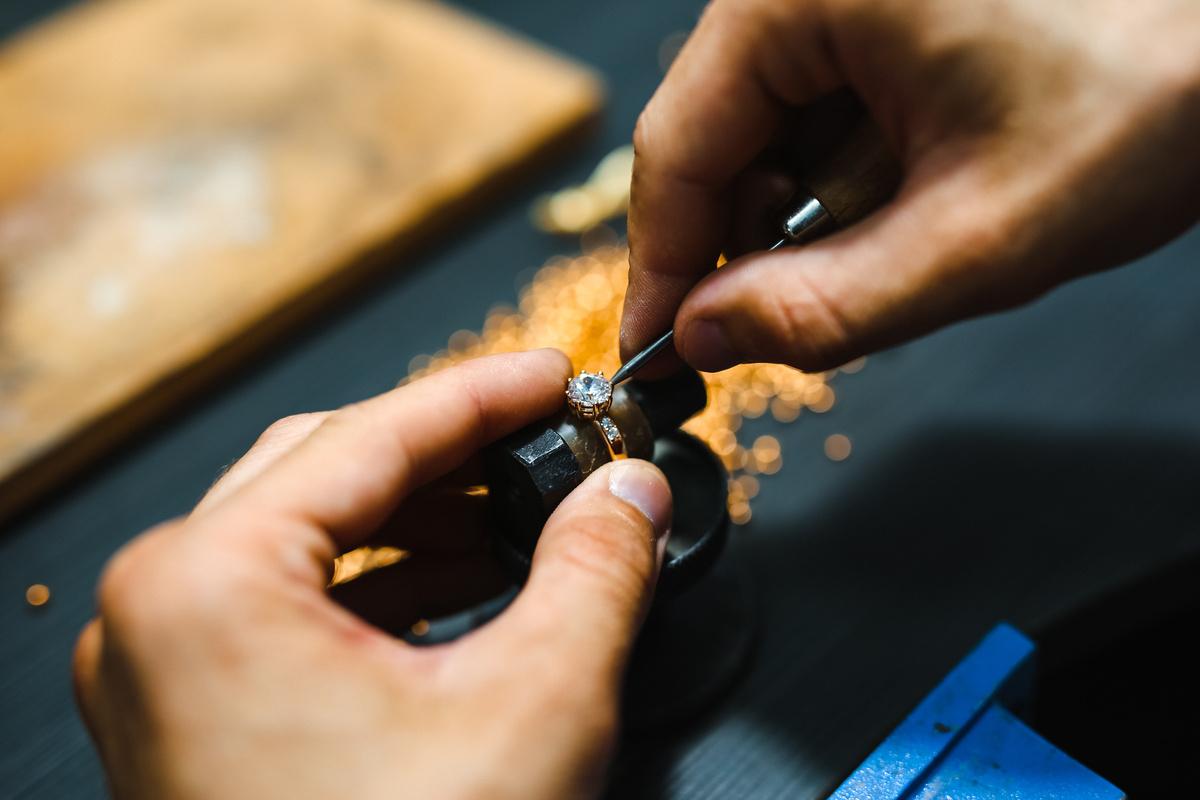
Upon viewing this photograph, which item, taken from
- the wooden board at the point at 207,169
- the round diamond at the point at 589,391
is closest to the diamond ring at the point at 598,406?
the round diamond at the point at 589,391

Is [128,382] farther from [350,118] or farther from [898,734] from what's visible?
[898,734]

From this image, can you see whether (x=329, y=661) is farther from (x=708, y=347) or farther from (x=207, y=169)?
(x=207, y=169)

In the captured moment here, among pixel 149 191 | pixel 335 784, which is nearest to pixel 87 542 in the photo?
pixel 149 191

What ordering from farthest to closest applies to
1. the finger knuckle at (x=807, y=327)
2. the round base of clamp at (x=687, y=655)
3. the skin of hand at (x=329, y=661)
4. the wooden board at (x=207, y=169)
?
the wooden board at (x=207, y=169), the round base of clamp at (x=687, y=655), the finger knuckle at (x=807, y=327), the skin of hand at (x=329, y=661)

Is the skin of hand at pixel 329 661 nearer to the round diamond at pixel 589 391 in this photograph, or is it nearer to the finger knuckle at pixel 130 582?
the finger knuckle at pixel 130 582

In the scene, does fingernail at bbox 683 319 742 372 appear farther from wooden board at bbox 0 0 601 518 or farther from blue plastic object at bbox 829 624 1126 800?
wooden board at bbox 0 0 601 518

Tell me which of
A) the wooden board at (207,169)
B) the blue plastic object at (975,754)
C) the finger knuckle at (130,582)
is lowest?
the blue plastic object at (975,754)
